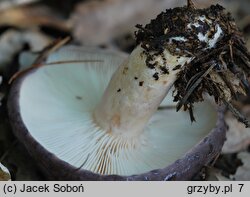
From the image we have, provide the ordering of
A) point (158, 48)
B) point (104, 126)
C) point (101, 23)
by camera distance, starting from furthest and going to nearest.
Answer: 1. point (101, 23)
2. point (104, 126)
3. point (158, 48)

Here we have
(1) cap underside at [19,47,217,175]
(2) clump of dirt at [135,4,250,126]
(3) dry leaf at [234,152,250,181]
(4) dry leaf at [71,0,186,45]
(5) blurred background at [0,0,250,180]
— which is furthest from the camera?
(4) dry leaf at [71,0,186,45]

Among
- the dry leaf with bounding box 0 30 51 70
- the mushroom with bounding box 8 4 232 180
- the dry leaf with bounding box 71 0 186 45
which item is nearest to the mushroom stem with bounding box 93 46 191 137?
the mushroom with bounding box 8 4 232 180

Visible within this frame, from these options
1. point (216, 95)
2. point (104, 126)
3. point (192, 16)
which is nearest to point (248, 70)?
point (216, 95)

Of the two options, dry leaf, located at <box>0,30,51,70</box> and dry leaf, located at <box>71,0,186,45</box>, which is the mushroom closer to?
dry leaf, located at <box>0,30,51,70</box>

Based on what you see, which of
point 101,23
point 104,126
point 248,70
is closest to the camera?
point 248,70

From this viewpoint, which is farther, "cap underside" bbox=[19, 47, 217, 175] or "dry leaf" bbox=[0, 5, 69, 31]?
"dry leaf" bbox=[0, 5, 69, 31]

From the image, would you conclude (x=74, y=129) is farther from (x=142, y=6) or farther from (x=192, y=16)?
(x=142, y=6)

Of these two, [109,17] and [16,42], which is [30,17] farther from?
[109,17]
